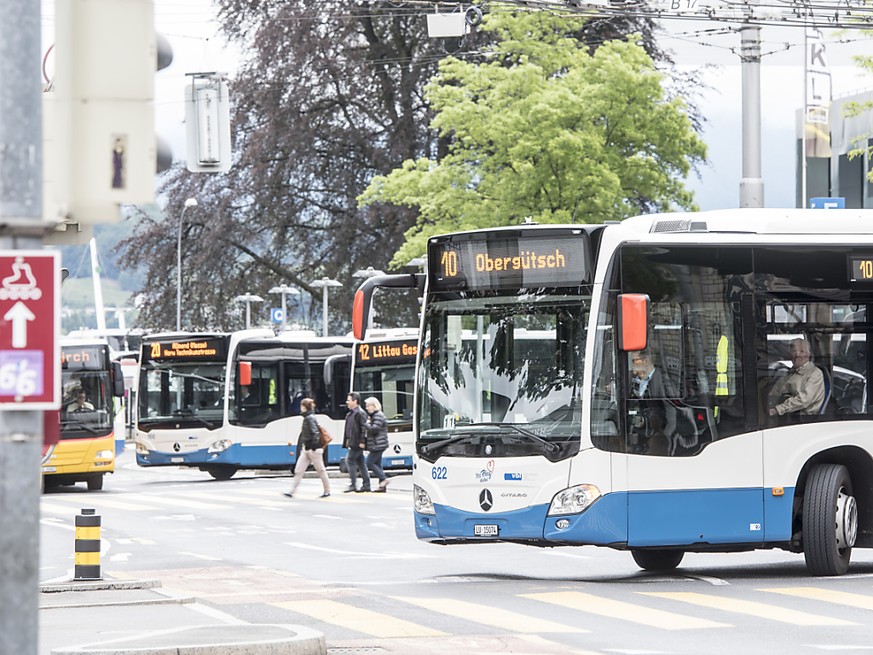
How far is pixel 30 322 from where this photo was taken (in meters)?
5.46

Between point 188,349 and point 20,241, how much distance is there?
33809 millimetres

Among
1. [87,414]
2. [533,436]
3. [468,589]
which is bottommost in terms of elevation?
[468,589]

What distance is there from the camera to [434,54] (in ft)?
140

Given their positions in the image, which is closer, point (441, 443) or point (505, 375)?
point (505, 375)

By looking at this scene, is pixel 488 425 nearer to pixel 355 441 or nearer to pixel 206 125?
pixel 206 125

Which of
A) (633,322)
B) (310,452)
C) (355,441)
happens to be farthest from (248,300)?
(633,322)

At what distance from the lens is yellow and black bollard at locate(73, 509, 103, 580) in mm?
15258


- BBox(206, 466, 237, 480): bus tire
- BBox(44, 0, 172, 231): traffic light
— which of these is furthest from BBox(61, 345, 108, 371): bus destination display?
BBox(44, 0, 172, 231): traffic light

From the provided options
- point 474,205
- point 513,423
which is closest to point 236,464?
point 474,205

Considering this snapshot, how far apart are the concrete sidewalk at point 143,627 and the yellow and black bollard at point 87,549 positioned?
Result: 19cm

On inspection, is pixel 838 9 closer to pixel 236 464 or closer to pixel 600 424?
pixel 600 424

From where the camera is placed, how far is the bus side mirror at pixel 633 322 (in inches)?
550

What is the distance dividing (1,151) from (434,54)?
125 ft

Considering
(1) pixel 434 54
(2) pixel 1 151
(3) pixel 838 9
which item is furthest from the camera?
(1) pixel 434 54
